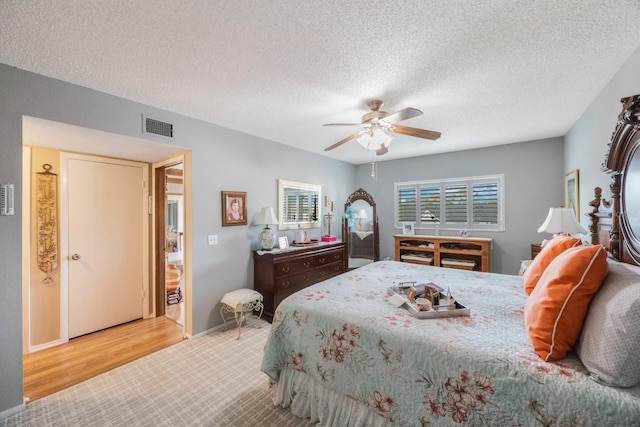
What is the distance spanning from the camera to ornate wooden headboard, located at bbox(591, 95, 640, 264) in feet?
5.00

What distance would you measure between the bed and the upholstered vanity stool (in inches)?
46.3

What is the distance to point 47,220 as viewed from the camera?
9.36 feet

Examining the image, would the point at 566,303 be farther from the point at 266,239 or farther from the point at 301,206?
the point at 301,206

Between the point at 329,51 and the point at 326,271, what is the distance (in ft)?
10.5

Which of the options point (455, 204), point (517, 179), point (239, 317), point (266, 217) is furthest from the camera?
point (455, 204)

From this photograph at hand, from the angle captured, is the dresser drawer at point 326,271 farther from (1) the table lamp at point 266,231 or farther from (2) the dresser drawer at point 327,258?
(1) the table lamp at point 266,231

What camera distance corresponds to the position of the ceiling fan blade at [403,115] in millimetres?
2021

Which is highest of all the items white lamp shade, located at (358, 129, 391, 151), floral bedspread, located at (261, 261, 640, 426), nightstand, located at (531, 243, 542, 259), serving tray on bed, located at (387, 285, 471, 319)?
white lamp shade, located at (358, 129, 391, 151)

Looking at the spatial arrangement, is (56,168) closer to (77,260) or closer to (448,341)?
(77,260)

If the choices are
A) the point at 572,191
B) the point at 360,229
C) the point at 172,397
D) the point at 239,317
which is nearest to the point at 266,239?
the point at 239,317

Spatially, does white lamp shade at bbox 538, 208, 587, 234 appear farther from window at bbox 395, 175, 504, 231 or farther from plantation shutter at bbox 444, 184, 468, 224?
plantation shutter at bbox 444, 184, 468, 224

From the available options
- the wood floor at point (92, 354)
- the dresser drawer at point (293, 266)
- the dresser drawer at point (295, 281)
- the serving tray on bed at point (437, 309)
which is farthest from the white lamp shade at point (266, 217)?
the serving tray on bed at point (437, 309)

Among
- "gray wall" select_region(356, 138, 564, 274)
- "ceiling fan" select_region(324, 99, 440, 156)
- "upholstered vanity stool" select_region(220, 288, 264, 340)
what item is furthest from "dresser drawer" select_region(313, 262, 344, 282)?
"ceiling fan" select_region(324, 99, 440, 156)

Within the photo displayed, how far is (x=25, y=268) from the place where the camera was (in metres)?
2.71
